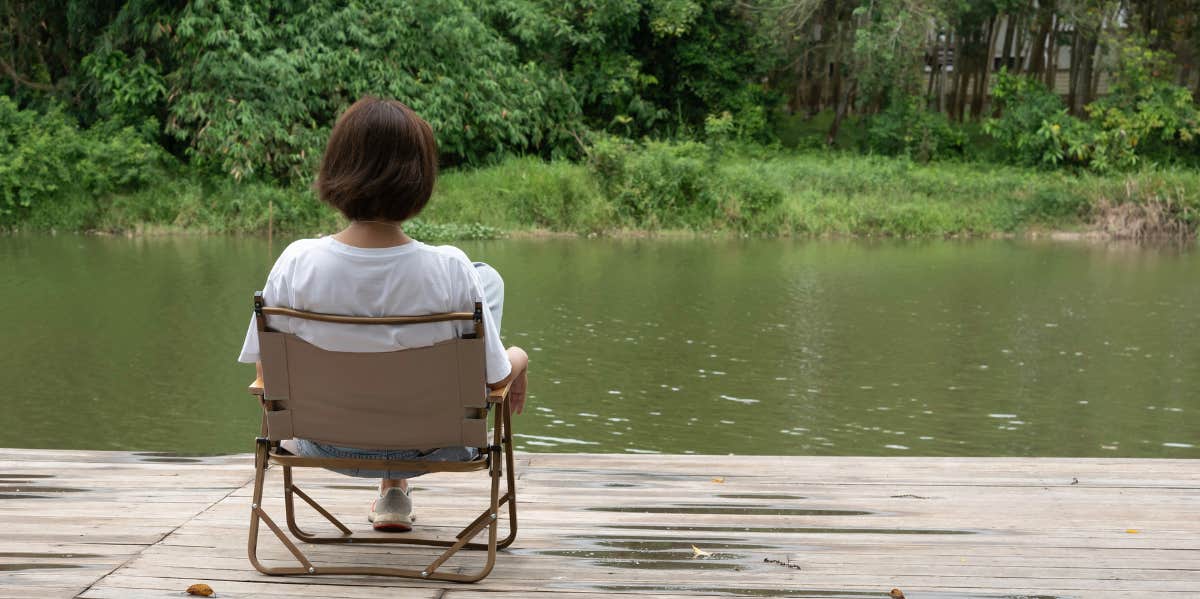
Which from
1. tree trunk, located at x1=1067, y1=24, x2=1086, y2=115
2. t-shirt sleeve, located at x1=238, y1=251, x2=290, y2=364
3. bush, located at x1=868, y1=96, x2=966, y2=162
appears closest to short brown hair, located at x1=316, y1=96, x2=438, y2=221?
t-shirt sleeve, located at x1=238, y1=251, x2=290, y2=364

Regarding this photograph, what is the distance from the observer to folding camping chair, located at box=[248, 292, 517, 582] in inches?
107

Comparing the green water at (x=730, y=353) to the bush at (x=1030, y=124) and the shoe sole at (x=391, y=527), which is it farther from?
the bush at (x=1030, y=124)

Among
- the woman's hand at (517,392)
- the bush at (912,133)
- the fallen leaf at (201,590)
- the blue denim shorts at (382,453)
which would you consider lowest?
the bush at (912,133)

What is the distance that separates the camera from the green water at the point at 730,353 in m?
7.27

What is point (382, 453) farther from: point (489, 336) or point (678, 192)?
point (678, 192)

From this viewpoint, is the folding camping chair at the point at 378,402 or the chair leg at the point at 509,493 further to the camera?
the chair leg at the point at 509,493

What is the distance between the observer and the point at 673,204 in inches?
818

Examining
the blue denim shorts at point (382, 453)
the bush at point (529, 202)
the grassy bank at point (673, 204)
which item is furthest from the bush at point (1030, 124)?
the blue denim shorts at point (382, 453)

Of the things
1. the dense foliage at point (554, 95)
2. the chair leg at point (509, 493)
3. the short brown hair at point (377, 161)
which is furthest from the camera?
the dense foliage at point (554, 95)

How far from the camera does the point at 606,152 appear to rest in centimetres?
2075

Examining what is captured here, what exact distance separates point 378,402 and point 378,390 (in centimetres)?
3

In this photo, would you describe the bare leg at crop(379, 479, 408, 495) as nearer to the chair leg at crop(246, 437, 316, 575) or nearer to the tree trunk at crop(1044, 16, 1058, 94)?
the chair leg at crop(246, 437, 316, 575)

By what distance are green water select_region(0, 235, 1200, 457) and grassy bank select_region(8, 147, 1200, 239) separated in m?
3.71

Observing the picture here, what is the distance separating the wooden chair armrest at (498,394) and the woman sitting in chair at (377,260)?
38 millimetres
